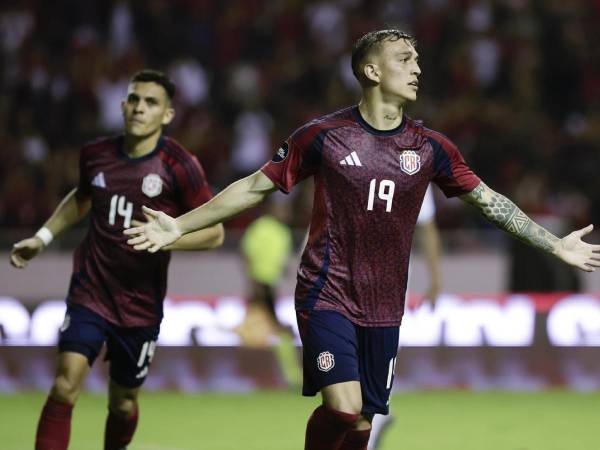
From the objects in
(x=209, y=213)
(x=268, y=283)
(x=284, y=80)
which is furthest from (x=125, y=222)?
(x=284, y=80)

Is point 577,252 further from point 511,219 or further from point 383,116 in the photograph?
point 383,116

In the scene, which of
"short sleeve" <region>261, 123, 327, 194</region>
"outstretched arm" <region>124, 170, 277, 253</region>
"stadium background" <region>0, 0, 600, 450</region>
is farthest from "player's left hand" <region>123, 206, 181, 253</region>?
"stadium background" <region>0, 0, 600, 450</region>

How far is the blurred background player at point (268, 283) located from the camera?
469 inches

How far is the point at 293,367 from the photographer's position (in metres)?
12.0

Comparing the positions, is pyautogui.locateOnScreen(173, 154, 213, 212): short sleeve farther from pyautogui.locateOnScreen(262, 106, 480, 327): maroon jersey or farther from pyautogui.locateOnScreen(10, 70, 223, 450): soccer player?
pyautogui.locateOnScreen(262, 106, 480, 327): maroon jersey

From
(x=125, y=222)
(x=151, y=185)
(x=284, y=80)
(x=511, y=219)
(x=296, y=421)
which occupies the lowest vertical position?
(x=296, y=421)

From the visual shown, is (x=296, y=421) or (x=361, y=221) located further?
(x=296, y=421)

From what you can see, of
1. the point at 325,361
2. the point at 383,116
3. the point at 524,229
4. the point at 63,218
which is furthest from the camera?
the point at 63,218

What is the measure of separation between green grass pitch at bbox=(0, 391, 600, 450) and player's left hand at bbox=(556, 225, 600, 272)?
2.64 metres

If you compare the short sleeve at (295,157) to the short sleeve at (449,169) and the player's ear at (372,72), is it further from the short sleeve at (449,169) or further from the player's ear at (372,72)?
the short sleeve at (449,169)

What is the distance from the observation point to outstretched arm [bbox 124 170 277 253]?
237 inches

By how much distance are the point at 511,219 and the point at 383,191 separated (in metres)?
0.70

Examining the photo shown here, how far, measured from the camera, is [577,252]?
641 centimetres

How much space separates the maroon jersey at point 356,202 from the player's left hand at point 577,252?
751 mm
